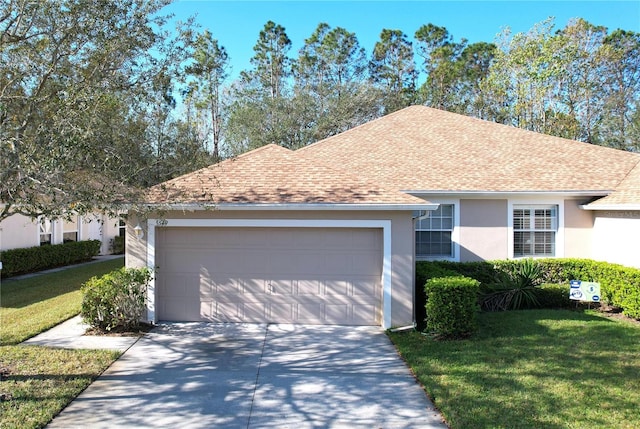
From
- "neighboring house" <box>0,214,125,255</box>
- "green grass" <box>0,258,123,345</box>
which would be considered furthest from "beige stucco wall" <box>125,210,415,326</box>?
"neighboring house" <box>0,214,125,255</box>

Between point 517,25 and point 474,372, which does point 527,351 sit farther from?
point 517,25

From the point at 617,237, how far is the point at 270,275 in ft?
29.8

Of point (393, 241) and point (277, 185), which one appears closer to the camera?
point (393, 241)

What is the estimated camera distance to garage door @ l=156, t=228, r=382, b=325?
9102mm

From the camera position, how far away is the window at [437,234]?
1175 centimetres

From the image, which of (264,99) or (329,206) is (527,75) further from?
(329,206)

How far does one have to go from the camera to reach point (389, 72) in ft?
114

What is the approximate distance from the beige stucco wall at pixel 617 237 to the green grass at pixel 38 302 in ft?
44.2

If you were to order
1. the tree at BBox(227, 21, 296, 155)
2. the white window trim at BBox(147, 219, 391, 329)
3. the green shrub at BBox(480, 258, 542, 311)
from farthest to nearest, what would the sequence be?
the tree at BBox(227, 21, 296, 155) < the green shrub at BBox(480, 258, 542, 311) < the white window trim at BBox(147, 219, 391, 329)

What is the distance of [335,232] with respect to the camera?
9.12 meters

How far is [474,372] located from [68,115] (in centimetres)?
695

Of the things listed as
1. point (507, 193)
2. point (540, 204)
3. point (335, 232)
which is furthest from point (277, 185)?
point (540, 204)

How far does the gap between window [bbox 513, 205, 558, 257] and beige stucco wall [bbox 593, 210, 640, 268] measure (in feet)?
3.50

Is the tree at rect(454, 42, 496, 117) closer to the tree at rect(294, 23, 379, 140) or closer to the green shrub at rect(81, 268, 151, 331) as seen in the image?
the tree at rect(294, 23, 379, 140)
